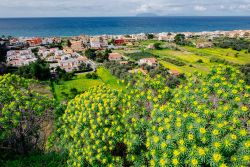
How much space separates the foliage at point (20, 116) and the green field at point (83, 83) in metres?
25.6

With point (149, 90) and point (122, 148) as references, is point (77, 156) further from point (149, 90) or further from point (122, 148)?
Answer: point (149, 90)

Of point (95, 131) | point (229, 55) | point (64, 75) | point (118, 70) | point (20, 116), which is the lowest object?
point (64, 75)

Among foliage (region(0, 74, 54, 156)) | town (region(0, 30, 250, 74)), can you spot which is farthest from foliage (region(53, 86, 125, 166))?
town (region(0, 30, 250, 74))

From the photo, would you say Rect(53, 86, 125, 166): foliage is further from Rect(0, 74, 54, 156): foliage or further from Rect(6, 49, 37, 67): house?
Rect(6, 49, 37, 67): house

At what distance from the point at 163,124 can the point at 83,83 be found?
40827mm

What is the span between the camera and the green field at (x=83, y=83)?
43688 millimetres

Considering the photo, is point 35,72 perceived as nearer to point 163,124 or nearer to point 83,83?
point 83,83

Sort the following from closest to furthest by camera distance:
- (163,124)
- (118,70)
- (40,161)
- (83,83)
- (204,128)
Result: 1. (204,128)
2. (163,124)
3. (40,161)
4. (83,83)
5. (118,70)

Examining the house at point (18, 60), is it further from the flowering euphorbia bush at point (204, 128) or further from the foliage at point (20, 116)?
the flowering euphorbia bush at point (204, 128)

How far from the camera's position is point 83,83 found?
48000 mm

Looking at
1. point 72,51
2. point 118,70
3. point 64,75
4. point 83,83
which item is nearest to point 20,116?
point 83,83

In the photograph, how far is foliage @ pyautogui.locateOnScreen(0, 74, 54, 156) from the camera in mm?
12508

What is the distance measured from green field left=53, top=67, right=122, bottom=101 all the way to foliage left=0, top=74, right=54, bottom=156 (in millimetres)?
25605

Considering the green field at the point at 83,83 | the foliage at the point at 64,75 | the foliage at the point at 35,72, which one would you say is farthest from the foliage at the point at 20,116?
the foliage at the point at 35,72
